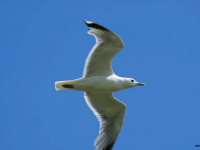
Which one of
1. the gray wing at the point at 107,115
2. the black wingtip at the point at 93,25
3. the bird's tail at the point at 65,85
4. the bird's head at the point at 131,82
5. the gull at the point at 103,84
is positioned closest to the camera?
the black wingtip at the point at 93,25

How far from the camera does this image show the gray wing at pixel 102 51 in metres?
10.4

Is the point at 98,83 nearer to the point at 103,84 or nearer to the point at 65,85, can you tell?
the point at 103,84

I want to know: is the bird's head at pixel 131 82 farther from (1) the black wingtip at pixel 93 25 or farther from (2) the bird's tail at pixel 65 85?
(1) the black wingtip at pixel 93 25

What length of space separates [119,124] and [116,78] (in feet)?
5.24

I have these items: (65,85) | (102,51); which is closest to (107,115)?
(65,85)

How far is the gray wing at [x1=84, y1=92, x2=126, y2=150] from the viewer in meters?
11.5

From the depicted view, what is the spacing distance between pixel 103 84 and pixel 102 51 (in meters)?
0.94

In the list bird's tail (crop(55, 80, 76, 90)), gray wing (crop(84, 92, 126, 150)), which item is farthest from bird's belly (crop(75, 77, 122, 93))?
gray wing (crop(84, 92, 126, 150))

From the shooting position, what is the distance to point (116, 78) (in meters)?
11.0

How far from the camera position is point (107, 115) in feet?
38.7

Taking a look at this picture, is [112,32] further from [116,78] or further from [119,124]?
[119,124]

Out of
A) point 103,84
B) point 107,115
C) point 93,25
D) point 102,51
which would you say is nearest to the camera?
point 93,25

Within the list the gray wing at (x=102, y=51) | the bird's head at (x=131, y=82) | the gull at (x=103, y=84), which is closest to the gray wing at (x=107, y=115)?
the gull at (x=103, y=84)

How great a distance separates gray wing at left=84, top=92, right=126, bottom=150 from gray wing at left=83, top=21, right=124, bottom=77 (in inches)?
32.1
